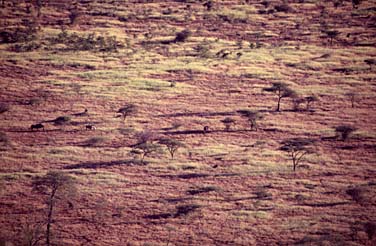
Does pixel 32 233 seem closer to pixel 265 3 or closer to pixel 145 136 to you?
pixel 145 136

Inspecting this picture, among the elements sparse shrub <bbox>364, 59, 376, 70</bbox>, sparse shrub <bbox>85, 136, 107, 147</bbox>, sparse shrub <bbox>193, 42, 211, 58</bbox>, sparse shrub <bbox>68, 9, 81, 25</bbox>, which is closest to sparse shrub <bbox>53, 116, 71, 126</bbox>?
sparse shrub <bbox>85, 136, 107, 147</bbox>

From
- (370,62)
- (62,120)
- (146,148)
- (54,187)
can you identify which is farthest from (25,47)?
(370,62)

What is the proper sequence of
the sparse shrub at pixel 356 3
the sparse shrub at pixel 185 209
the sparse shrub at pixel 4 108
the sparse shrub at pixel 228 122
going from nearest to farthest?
the sparse shrub at pixel 185 209 → the sparse shrub at pixel 228 122 → the sparse shrub at pixel 4 108 → the sparse shrub at pixel 356 3

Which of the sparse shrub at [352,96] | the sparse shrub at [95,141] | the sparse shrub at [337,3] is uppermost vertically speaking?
the sparse shrub at [337,3]

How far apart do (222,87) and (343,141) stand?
17.3 meters

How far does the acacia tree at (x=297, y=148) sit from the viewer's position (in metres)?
37.9

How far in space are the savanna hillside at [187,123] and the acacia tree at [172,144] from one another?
39cm

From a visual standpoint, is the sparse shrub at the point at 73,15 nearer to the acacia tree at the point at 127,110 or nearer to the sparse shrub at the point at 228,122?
the acacia tree at the point at 127,110

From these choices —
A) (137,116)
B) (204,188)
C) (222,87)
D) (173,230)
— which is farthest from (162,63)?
(173,230)

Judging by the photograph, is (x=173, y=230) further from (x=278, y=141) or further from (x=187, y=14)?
(x=187, y=14)

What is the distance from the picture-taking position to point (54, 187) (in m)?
31.7

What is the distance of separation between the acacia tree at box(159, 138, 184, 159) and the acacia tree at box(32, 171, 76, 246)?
8.72 meters

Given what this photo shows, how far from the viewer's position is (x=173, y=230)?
97.0 feet

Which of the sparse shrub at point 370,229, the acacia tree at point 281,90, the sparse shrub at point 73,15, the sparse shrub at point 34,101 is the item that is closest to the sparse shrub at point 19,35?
the sparse shrub at point 73,15
